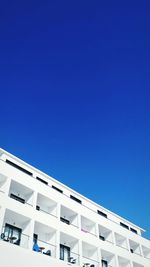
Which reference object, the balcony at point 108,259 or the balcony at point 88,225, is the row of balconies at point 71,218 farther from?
the balcony at point 108,259

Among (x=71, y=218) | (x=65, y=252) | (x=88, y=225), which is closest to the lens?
(x=65, y=252)

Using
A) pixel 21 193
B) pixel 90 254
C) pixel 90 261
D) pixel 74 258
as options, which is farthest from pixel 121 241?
pixel 21 193

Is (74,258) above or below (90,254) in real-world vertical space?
below

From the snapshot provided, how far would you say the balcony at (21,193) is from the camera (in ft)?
74.5

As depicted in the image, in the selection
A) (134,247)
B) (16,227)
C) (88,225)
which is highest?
(88,225)

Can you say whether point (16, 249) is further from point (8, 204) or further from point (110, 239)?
point (110, 239)

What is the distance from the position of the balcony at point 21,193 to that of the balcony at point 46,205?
121 cm

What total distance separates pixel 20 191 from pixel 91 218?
9.22 meters

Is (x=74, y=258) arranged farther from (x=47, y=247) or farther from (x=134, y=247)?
(x=134, y=247)

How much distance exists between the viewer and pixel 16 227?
21.2 metres

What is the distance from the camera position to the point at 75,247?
79.4 ft

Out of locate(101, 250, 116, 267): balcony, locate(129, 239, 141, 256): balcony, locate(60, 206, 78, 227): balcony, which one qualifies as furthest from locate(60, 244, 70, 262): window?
locate(129, 239, 141, 256): balcony

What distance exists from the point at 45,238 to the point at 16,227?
3218mm

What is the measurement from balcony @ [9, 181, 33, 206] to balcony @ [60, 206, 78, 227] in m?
4.31
